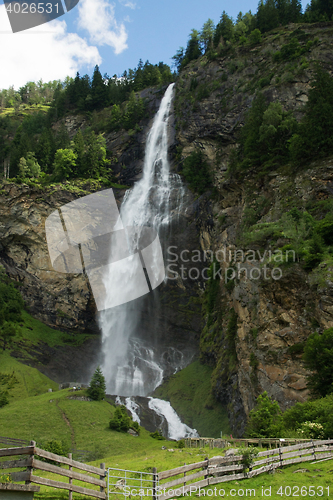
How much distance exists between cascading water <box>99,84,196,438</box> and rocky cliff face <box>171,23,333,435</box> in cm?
562

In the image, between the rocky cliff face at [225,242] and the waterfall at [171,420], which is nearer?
the rocky cliff face at [225,242]

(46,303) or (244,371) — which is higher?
(46,303)

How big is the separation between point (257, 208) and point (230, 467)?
106 feet

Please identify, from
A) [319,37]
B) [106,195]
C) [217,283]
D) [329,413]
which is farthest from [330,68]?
[329,413]

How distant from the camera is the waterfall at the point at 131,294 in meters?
52.5

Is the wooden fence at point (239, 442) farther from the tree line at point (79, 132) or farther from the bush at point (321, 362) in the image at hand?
the tree line at point (79, 132)

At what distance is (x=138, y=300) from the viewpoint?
60125 mm

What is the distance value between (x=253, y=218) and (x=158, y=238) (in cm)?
2440

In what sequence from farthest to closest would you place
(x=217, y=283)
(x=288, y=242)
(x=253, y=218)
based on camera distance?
(x=217, y=283)
(x=253, y=218)
(x=288, y=242)

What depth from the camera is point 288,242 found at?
30.2m

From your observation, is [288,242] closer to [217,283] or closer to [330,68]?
[217,283]

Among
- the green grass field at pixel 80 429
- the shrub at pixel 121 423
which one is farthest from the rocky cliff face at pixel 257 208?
the shrub at pixel 121 423

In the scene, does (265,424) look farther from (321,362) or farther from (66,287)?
(66,287)

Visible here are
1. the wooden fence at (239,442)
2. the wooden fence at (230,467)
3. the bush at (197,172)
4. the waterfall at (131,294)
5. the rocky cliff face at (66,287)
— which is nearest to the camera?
the wooden fence at (230,467)
